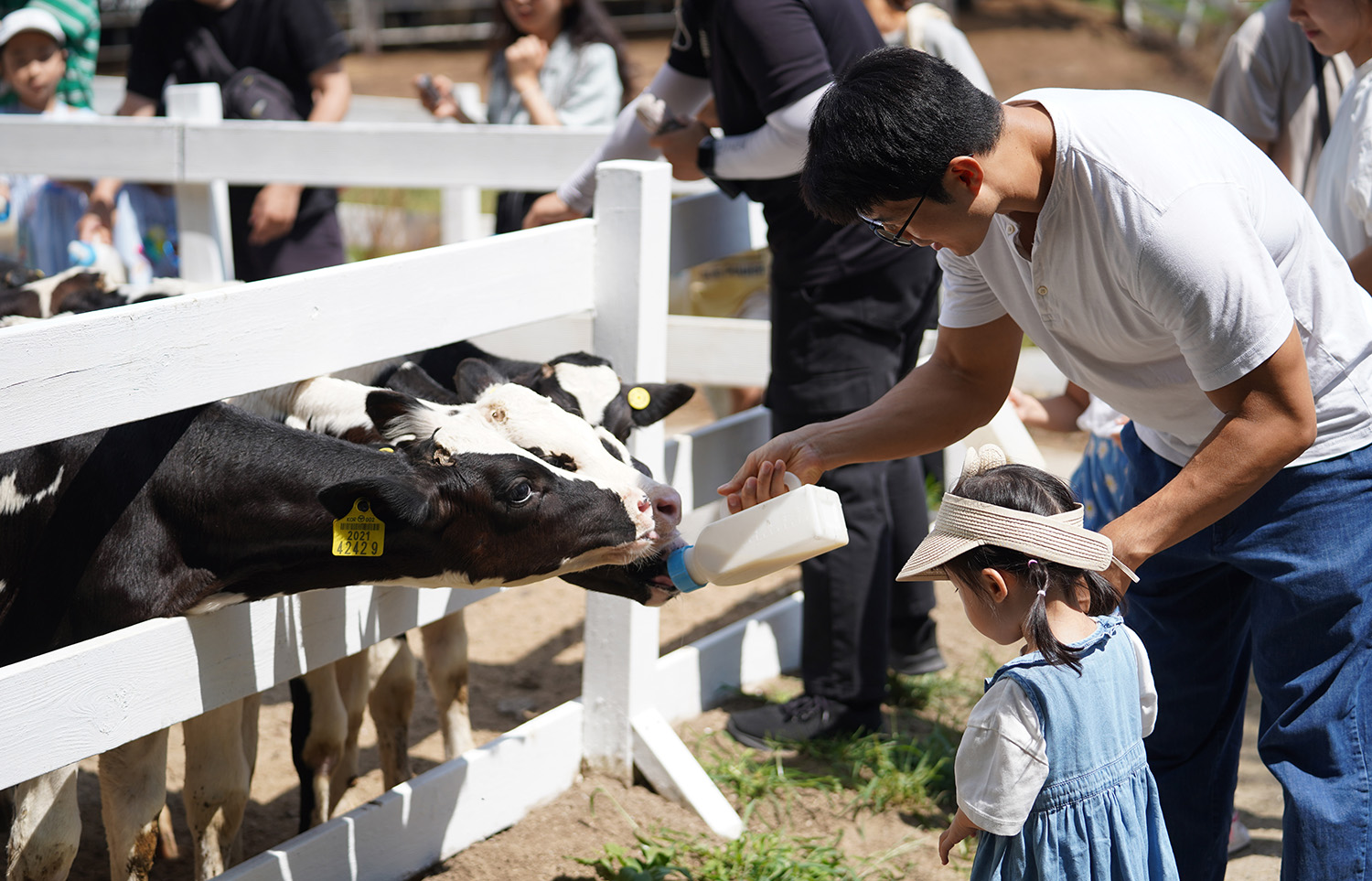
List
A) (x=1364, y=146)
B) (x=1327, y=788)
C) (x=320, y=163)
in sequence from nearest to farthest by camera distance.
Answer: (x=1327, y=788), (x=1364, y=146), (x=320, y=163)

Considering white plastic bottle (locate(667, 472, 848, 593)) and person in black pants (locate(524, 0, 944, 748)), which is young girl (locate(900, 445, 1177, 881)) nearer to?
white plastic bottle (locate(667, 472, 848, 593))

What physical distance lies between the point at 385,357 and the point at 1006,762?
1.49m

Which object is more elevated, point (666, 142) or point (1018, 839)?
point (666, 142)

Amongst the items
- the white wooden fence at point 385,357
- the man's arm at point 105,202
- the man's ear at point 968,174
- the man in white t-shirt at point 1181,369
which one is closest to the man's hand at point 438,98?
the white wooden fence at point 385,357

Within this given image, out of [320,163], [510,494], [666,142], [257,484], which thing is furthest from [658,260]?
[320,163]

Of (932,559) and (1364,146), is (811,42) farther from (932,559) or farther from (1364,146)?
Result: (932,559)

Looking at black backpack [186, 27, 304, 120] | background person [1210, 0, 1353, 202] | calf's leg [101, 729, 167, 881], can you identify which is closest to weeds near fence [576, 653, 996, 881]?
calf's leg [101, 729, 167, 881]

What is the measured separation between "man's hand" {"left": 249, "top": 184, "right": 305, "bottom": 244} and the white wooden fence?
0.08m

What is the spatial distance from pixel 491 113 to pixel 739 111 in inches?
85.4

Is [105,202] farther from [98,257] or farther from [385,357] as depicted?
[385,357]

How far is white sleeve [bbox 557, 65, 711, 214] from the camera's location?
3.78m

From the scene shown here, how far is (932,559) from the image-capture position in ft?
6.70

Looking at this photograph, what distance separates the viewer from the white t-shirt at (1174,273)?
1931 millimetres

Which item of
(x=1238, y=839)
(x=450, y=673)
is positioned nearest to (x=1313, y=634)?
(x=1238, y=839)
